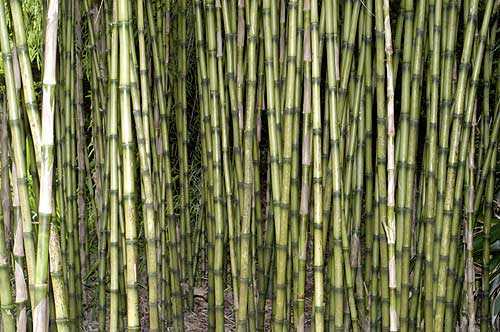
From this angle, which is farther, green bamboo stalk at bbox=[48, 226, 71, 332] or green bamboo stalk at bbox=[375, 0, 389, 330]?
green bamboo stalk at bbox=[375, 0, 389, 330]

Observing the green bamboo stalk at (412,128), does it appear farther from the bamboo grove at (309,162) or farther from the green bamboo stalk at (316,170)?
the green bamboo stalk at (316,170)

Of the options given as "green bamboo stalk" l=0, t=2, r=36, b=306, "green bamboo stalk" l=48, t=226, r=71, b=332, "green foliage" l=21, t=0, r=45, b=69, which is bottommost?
"green bamboo stalk" l=48, t=226, r=71, b=332

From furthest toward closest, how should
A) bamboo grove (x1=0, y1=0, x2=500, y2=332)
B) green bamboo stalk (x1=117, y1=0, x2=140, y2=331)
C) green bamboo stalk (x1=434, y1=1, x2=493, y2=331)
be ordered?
green bamboo stalk (x1=434, y1=1, x2=493, y2=331) < bamboo grove (x1=0, y1=0, x2=500, y2=332) < green bamboo stalk (x1=117, y1=0, x2=140, y2=331)

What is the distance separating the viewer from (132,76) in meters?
1.02

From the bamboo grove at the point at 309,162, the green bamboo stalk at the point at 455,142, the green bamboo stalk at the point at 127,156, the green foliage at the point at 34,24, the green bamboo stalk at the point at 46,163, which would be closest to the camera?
the green bamboo stalk at the point at 46,163

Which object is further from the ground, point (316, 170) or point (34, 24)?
point (34, 24)

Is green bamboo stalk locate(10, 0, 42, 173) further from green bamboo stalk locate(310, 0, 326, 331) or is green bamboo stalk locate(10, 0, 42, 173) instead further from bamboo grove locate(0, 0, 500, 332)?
green bamboo stalk locate(310, 0, 326, 331)

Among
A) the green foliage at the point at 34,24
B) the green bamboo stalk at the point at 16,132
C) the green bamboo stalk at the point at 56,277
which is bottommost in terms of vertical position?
the green bamboo stalk at the point at 56,277

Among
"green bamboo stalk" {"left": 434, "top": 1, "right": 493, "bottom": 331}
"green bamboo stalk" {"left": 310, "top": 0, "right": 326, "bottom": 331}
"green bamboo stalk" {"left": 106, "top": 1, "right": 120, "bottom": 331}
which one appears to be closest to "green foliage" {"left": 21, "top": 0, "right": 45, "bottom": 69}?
"green bamboo stalk" {"left": 106, "top": 1, "right": 120, "bottom": 331}

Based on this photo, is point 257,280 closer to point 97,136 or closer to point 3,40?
point 97,136

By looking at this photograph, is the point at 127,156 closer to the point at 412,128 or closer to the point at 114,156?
the point at 114,156

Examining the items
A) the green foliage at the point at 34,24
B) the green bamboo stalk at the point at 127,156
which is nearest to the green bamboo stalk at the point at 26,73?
the green bamboo stalk at the point at 127,156

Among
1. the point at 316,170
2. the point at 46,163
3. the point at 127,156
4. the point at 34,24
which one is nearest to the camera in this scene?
the point at 46,163

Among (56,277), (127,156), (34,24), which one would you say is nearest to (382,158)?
(127,156)
